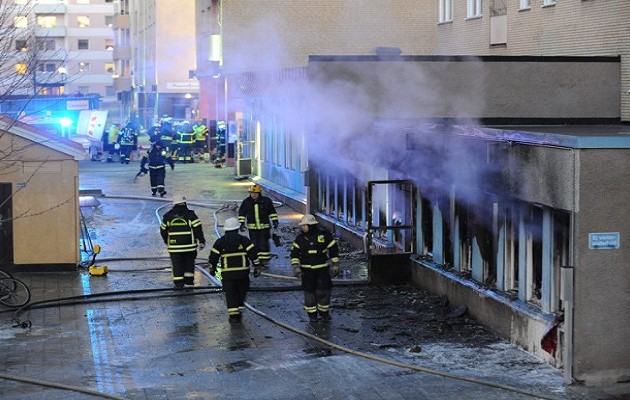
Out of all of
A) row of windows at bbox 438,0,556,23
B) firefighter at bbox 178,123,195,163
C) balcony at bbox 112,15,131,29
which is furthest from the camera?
balcony at bbox 112,15,131,29

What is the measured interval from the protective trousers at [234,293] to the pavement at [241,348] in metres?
0.20

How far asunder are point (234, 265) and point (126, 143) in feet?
97.0

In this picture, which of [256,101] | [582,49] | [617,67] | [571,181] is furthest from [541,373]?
[256,101]

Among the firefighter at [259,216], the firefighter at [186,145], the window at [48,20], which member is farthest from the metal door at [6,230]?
the window at [48,20]

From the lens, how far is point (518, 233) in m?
12.3

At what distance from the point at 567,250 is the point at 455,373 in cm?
172

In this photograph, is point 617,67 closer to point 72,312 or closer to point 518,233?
point 518,233

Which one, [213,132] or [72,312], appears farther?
[213,132]

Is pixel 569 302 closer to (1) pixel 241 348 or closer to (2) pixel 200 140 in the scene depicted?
(1) pixel 241 348

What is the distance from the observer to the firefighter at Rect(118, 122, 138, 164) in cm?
4206

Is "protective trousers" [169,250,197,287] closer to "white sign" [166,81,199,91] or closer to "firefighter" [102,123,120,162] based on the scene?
"firefighter" [102,123,120,162]

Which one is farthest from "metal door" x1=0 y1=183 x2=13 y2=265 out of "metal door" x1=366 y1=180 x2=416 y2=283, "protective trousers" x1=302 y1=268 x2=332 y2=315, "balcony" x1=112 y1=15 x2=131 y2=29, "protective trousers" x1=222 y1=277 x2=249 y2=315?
"balcony" x1=112 y1=15 x2=131 y2=29

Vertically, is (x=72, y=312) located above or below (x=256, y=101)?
below

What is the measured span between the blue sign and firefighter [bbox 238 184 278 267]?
7.53 m
